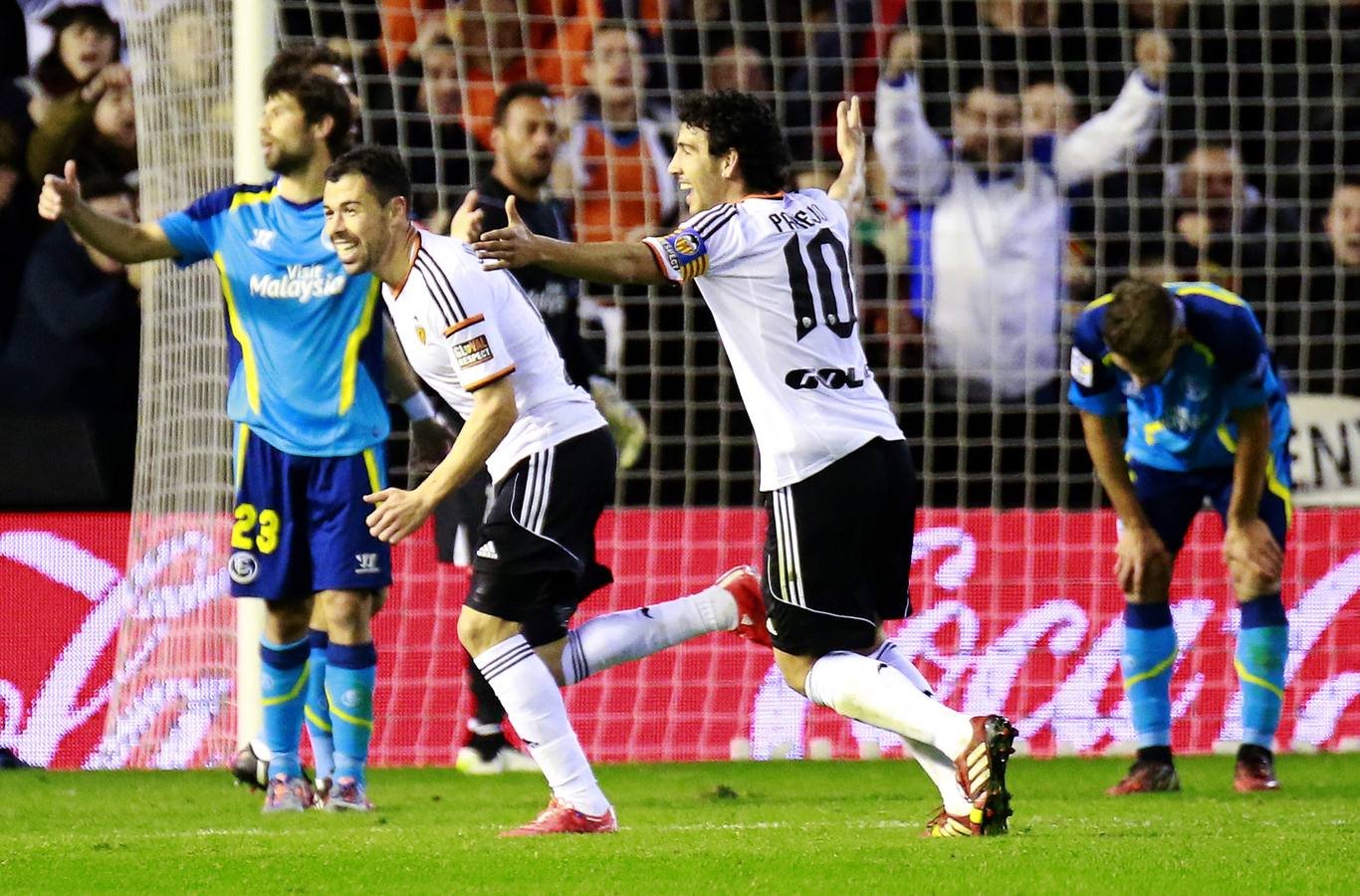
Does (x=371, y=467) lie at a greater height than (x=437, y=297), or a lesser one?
lesser

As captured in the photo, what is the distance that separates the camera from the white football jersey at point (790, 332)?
5.44 m

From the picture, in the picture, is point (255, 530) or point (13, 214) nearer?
point (255, 530)

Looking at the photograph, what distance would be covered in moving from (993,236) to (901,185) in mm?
535

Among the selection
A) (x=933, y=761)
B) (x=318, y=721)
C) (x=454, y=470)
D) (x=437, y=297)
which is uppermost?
(x=437, y=297)

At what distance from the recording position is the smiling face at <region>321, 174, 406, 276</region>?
5.78 metres

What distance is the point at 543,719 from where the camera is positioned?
548cm

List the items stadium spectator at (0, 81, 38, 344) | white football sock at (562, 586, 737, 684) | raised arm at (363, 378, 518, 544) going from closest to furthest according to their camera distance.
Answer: raised arm at (363, 378, 518, 544)
white football sock at (562, 586, 737, 684)
stadium spectator at (0, 81, 38, 344)

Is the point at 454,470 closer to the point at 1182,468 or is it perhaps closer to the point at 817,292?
the point at 817,292

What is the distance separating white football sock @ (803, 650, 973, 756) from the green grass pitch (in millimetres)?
258

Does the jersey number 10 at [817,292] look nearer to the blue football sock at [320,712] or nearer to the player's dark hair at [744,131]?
the player's dark hair at [744,131]

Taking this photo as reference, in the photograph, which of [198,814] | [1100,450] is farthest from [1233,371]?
[198,814]

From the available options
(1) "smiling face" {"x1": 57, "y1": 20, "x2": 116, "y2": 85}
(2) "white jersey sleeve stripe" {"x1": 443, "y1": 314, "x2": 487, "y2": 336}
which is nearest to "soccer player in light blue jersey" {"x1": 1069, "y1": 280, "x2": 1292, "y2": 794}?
(2) "white jersey sleeve stripe" {"x1": 443, "y1": 314, "x2": 487, "y2": 336}

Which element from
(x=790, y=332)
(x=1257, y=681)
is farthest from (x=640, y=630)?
(x=1257, y=681)

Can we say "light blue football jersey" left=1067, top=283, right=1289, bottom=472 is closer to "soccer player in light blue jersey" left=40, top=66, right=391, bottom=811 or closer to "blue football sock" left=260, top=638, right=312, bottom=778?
"soccer player in light blue jersey" left=40, top=66, right=391, bottom=811
